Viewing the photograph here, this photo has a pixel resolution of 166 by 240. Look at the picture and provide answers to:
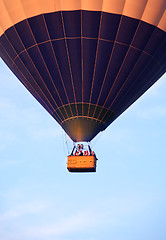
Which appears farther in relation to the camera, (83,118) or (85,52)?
(83,118)

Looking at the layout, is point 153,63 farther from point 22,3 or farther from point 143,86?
point 22,3

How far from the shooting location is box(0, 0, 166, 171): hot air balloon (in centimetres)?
1978

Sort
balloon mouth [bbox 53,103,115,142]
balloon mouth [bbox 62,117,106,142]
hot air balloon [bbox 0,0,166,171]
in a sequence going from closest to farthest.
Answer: hot air balloon [bbox 0,0,166,171], balloon mouth [bbox 53,103,115,142], balloon mouth [bbox 62,117,106,142]

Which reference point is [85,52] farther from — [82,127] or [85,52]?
[82,127]

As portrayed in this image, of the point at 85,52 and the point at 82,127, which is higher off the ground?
the point at 85,52

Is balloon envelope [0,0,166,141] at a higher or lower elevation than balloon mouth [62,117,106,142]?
higher

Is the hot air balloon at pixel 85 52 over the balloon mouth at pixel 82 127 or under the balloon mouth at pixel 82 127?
over

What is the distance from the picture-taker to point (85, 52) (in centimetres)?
2017

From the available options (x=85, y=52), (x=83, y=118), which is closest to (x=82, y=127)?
(x=83, y=118)

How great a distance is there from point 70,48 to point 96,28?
119 centimetres

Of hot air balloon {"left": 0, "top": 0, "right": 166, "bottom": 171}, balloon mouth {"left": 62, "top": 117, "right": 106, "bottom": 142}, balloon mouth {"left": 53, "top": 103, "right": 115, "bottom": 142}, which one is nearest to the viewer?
hot air balloon {"left": 0, "top": 0, "right": 166, "bottom": 171}

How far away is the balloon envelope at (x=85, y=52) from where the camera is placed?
19781mm

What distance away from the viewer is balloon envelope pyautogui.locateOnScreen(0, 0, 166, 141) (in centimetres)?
1978

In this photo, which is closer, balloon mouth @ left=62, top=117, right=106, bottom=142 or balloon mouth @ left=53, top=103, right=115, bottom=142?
balloon mouth @ left=53, top=103, right=115, bottom=142
